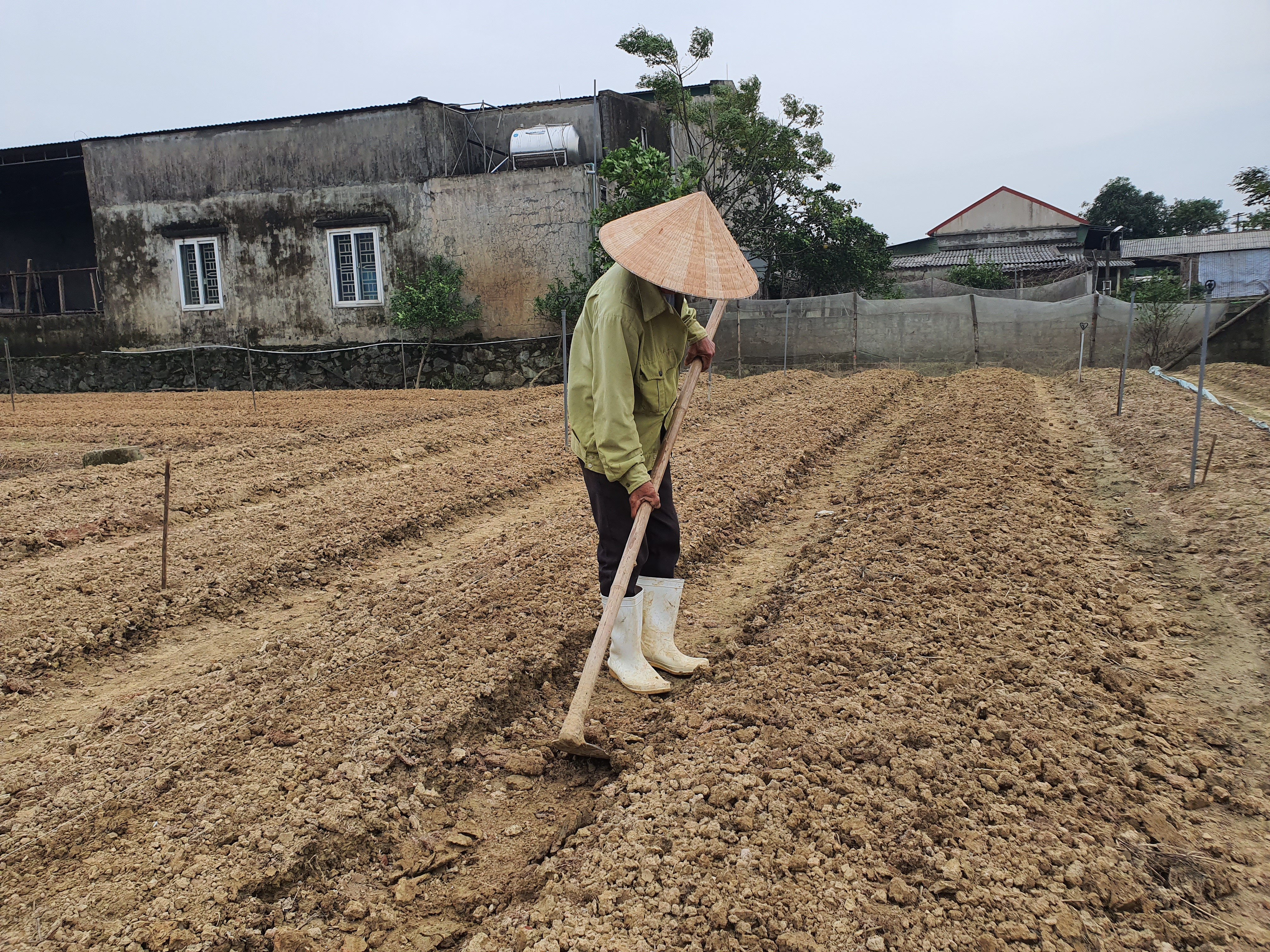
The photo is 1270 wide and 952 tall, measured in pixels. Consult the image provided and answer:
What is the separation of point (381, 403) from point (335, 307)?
17.7 feet

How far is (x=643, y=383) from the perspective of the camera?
3.04 metres

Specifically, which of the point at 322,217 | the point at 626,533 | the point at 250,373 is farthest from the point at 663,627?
the point at 322,217

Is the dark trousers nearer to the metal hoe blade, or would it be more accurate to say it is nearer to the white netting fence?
the metal hoe blade

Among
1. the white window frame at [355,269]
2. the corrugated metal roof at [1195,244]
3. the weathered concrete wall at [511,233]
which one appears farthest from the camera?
the corrugated metal roof at [1195,244]

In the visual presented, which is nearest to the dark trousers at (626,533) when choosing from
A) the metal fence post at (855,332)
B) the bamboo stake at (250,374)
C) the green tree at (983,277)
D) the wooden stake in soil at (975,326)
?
the bamboo stake at (250,374)

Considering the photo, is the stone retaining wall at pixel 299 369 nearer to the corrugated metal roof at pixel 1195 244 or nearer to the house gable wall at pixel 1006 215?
the house gable wall at pixel 1006 215

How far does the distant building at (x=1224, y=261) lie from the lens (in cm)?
3000

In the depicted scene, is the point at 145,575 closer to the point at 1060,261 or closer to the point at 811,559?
the point at 811,559

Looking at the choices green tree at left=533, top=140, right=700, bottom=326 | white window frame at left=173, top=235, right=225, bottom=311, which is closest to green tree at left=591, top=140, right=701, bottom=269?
green tree at left=533, top=140, right=700, bottom=326

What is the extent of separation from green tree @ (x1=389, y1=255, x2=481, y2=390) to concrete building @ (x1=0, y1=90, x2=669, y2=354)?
223 mm

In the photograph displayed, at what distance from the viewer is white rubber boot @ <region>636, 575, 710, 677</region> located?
11.1ft

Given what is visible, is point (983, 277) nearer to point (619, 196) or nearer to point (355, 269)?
point (619, 196)

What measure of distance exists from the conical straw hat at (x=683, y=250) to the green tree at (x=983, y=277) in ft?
71.1

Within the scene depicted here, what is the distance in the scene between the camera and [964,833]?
2207 mm
